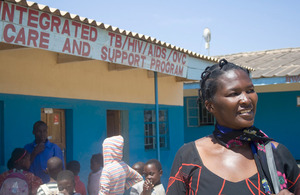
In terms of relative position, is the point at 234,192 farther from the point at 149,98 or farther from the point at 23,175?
the point at 149,98

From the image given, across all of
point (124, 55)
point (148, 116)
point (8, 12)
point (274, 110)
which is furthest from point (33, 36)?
point (274, 110)

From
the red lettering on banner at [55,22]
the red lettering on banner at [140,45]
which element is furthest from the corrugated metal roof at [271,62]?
the red lettering on banner at [55,22]

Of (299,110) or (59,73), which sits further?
(299,110)

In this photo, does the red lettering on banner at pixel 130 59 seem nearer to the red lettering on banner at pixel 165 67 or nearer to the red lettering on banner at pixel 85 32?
the red lettering on banner at pixel 165 67

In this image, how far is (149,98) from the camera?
31.3ft

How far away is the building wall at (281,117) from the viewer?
14297 mm

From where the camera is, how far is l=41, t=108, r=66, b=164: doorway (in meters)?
6.85

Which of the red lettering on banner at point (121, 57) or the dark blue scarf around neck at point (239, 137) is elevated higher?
the red lettering on banner at point (121, 57)

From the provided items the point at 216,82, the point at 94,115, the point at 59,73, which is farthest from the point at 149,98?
the point at 216,82

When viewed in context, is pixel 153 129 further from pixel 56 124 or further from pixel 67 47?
pixel 67 47

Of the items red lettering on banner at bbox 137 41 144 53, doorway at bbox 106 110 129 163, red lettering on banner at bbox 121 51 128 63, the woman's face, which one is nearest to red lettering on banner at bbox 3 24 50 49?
red lettering on banner at bbox 121 51 128 63

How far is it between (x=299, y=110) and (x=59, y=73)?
33.2ft

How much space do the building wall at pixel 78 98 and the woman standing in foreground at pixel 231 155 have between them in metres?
4.39

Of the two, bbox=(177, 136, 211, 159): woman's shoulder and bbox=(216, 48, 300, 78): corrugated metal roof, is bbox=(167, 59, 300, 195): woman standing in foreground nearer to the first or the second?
bbox=(177, 136, 211, 159): woman's shoulder
